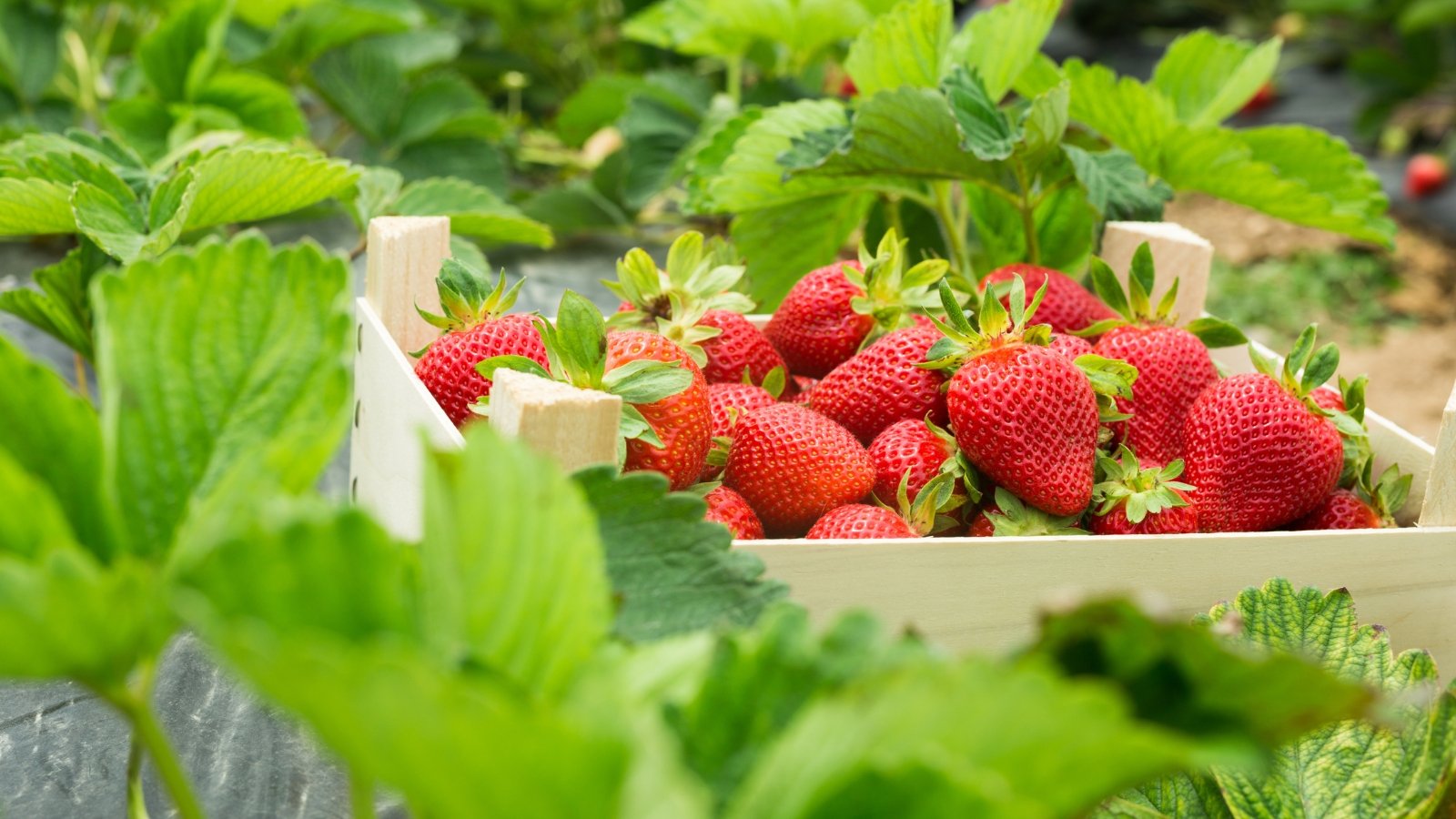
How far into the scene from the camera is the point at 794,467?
0.76 meters

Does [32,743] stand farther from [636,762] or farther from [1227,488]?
[1227,488]

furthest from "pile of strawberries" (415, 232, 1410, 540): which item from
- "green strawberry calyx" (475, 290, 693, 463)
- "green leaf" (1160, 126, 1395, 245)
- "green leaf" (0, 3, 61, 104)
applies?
"green leaf" (0, 3, 61, 104)

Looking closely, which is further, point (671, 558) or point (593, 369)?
point (593, 369)

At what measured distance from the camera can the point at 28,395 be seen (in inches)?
14.3

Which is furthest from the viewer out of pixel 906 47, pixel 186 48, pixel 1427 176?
pixel 1427 176

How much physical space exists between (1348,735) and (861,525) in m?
0.26

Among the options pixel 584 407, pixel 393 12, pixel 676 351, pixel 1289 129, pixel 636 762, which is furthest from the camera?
pixel 393 12

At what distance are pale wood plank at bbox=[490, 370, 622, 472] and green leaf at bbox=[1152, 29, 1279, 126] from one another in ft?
2.64

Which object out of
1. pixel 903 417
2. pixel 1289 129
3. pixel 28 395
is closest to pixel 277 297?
pixel 28 395

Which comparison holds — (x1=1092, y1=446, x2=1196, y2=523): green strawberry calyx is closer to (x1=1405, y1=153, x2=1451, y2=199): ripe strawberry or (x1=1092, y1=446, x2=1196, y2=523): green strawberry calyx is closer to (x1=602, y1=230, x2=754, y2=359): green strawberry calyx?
(x1=602, y1=230, x2=754, y2=359): green strawberry calyx

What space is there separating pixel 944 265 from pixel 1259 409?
0.21m

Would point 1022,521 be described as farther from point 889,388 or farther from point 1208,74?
point 1208,74

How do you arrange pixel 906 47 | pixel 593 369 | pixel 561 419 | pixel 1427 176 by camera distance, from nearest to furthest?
pixel 561 419 → pixel 593 369 → pixel 906 47 → pixel 1427 176

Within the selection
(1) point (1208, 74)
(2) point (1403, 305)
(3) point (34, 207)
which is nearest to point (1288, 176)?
(1) point (1208, 74)
